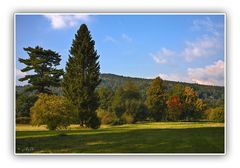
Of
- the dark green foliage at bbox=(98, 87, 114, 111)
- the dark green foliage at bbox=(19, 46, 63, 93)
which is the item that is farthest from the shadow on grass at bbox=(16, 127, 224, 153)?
the dark green foliage at bbox=(19, 46, 63, 93)

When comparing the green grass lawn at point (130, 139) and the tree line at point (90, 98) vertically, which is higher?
the tree line at point (90, 98)

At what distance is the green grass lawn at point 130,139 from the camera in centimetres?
1109

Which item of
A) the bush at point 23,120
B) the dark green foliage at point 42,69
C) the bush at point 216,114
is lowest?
the bush at point 23,120

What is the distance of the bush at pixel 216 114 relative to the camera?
1105 centimetres

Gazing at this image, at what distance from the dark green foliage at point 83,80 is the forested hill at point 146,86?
0.14m

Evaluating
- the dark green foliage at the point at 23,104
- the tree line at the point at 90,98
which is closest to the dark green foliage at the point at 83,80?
the tree line at the point at 90,98

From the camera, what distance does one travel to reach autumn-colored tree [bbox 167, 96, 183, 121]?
444 inches

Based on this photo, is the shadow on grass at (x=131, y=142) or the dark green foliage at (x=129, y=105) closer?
the shadow on grass at (x=131, y=142)

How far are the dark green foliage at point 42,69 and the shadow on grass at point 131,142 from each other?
31.2 inches

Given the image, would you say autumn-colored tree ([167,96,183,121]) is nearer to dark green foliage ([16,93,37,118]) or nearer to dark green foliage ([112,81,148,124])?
dark green foliage ([112,81,148,124])

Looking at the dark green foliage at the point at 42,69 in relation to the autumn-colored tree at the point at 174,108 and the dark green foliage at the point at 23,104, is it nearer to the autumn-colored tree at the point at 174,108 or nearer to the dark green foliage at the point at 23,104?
the dark green foliage at the point at 23,104
